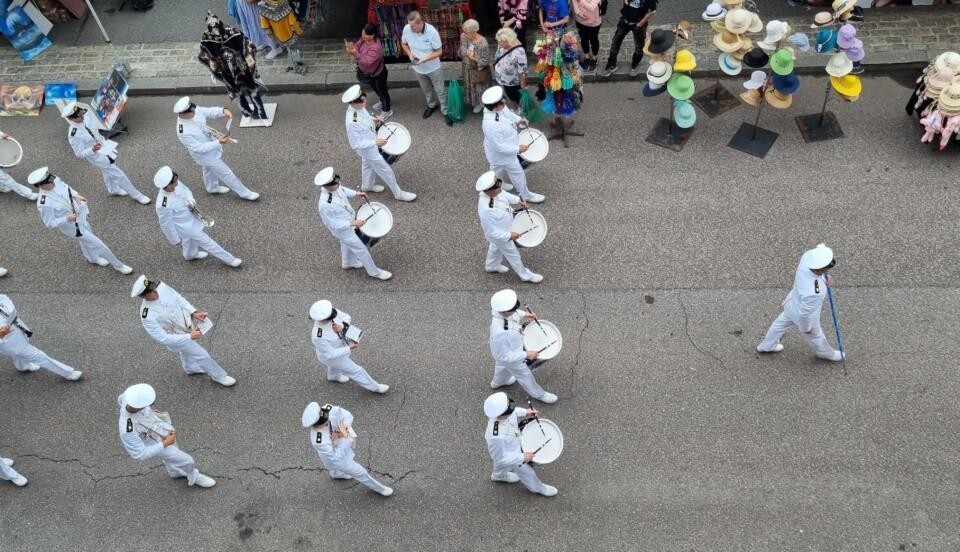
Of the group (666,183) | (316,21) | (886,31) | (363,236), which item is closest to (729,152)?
(666,183)

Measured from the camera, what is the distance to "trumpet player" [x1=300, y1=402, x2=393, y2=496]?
6688mm

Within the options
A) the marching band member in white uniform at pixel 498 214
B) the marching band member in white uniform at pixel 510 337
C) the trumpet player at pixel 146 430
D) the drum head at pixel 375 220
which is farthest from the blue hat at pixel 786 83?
the trumpet player at pixel 146 430

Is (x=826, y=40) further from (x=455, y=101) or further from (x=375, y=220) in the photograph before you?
(x=375, y=220)

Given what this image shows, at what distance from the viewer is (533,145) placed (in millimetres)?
9531

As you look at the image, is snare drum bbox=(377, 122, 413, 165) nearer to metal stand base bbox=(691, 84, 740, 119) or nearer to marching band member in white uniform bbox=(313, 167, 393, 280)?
marching band member in white uniform bbox=(313, 167, 393, 280)

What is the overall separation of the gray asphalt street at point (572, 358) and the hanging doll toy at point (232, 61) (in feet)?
3.29

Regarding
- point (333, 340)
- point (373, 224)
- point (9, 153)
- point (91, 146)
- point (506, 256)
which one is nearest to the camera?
point (333, 340)

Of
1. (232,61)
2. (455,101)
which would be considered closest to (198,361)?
(232,61)

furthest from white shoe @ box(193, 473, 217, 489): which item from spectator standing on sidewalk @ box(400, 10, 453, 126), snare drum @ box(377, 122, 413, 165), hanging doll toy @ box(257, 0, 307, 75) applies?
hanging doll toy @ box(257, 0, 307, 75)

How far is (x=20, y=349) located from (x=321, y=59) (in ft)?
22.2

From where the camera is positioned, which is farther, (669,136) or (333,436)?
(669,136)

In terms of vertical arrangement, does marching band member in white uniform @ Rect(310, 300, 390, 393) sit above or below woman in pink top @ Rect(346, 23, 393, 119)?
below

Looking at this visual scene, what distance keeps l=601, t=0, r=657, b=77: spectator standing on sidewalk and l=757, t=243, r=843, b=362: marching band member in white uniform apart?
16.4 feet

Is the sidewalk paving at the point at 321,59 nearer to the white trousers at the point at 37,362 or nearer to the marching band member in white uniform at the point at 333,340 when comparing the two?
the white trousers at the point at 37,362
